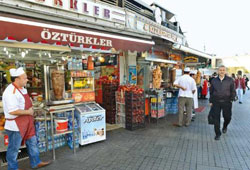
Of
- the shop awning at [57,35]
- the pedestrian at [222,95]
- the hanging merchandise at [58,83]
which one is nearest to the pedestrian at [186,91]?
the pedestrian at [222,95]

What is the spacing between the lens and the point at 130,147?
408 centimetres

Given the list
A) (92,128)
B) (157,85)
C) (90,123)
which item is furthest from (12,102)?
(157,85)

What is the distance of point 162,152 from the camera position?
378cm

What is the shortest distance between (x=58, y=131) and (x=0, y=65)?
2837mm

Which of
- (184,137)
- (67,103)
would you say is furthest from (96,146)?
(184,137)

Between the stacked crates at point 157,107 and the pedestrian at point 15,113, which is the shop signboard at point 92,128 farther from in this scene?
the stacked crates at point 157,107

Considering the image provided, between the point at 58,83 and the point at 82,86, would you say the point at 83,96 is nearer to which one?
the point at 82,86

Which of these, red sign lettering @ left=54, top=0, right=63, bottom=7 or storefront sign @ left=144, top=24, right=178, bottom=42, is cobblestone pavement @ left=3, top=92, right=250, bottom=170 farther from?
storefront sign @ left=144, top=24, right=178, bottom=42

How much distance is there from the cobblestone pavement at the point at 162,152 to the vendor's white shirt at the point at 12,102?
1051mm

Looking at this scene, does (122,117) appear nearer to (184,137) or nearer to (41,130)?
(184,137)

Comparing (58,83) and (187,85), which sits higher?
(58,83)

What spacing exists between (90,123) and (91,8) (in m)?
3.43

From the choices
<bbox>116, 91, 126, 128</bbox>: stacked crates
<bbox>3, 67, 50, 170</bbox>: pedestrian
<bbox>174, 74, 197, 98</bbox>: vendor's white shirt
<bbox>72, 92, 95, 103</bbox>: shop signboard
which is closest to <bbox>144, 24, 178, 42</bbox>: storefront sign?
<bbox>174, 74, 197, 98</bbox>: vendor's white shirt

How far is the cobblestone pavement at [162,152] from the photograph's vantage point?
3244mm
